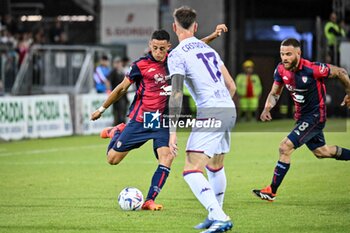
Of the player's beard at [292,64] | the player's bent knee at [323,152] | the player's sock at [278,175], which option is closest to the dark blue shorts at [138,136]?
the player's sock at [278,175]

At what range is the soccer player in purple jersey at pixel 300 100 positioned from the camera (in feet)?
40.9

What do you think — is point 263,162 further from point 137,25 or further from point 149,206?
point 137,25

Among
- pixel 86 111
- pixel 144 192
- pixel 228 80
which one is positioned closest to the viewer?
pixel 228 80

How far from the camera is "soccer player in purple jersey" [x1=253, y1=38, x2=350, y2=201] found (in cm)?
1246

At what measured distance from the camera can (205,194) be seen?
9.30m

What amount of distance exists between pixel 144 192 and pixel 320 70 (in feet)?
11.0

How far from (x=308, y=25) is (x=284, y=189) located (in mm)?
24359

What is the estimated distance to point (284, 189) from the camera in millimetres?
14219

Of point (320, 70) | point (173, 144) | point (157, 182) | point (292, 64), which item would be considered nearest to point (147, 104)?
point (157, 182)

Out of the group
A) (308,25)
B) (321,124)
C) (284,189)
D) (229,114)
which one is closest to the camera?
(229,114)

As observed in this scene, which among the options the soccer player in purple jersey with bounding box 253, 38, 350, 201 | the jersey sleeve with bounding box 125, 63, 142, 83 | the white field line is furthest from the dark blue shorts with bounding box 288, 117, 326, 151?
the white field line

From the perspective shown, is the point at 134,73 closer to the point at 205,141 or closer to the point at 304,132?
the point at 304,132

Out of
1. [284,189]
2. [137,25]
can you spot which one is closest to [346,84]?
[284,189]

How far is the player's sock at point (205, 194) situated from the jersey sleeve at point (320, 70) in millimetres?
3680
